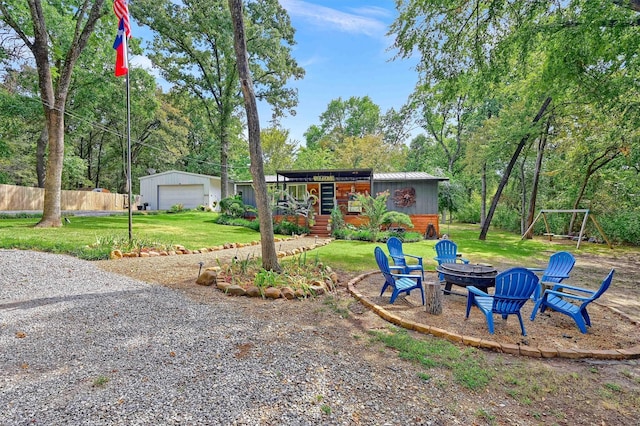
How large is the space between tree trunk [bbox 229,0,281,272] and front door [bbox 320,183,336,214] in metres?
11.1

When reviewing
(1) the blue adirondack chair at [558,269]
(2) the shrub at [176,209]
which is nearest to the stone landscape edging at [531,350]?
(1) the blue adirondack chair at [558,269]

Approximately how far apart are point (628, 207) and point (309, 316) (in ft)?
51.6

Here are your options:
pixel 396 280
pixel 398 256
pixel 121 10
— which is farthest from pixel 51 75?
pixel 396 280

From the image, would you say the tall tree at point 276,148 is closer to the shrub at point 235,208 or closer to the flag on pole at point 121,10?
the shrub at point 235,208

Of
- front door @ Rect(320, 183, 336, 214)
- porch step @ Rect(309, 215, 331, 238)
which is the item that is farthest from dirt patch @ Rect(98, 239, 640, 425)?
front door @ Rect(320, 183, 336, 214)

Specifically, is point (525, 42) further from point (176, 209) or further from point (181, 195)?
point (181, 195)

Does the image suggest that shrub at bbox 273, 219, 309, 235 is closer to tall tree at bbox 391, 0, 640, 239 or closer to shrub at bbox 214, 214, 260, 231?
shrub at bbox 214, 214, 260, 231

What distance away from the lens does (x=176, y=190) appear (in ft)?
79.5

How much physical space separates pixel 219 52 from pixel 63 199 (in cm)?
Result: 1433

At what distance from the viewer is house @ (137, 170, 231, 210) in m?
23.7

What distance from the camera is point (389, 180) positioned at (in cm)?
1462

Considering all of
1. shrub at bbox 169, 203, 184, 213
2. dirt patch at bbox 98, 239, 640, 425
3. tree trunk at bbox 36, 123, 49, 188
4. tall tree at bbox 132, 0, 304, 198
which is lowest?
dirt patch at bbox 98, 239, 640, 425

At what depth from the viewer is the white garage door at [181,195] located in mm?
24016

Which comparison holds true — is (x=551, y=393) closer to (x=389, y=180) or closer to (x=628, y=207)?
(x=389, y=180)
